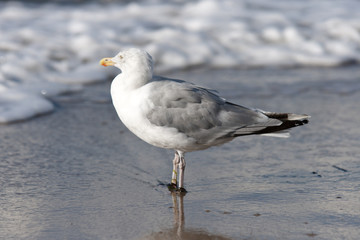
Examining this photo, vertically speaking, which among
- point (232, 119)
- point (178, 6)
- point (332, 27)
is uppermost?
point (178, 6)

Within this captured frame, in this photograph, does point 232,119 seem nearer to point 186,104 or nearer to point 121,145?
point 186,104

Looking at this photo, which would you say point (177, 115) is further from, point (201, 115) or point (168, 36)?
point (168, 36)

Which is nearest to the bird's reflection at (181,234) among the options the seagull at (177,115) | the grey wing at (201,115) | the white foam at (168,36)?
the seagull at (177,115)

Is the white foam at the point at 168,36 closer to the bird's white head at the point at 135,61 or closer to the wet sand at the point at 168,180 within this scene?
the wet sand at the point at 168,180

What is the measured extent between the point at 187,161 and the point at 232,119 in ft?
2.33

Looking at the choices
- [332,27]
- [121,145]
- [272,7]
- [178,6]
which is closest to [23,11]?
[178,6]

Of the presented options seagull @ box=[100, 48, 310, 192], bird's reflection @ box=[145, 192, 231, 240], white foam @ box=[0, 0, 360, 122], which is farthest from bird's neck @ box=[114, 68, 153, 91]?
white foam @ box=[0, 0, 360, 122]

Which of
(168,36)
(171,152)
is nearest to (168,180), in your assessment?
(171,152)

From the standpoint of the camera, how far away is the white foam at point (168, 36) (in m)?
7.61

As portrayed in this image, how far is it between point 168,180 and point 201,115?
1.79 ft

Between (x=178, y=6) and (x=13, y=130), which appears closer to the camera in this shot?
(x=13, y=130)

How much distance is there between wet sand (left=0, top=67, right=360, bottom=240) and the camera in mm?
3336

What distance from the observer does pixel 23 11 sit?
34.7ft

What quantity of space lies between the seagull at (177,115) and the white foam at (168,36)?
7.60 ft
